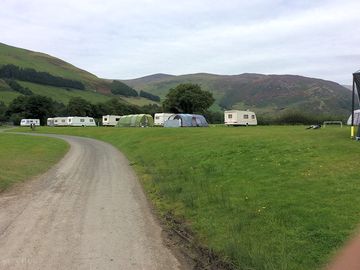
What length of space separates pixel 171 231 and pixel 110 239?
1.44m

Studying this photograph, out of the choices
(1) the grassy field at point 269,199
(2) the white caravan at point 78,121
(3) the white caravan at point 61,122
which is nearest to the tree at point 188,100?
(2) the white caravan at point 78,121

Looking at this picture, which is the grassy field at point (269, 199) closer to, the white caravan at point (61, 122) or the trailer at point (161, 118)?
the trailer at point (161, 118)

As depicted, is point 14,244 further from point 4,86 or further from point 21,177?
point 4,86

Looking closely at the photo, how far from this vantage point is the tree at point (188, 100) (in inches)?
4035

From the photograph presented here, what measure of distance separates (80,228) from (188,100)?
93560 millimetres

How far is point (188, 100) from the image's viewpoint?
4040 inches

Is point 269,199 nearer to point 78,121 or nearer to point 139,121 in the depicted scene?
point 139,121

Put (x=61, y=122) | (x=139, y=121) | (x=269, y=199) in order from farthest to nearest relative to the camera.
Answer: (x=61, y=122), (x=139, y=121), (x=269, y=199)

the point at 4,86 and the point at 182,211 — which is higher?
the point at 4,86

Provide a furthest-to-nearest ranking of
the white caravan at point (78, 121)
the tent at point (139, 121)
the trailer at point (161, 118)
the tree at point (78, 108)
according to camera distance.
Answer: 1. the tree at point (78, 108)
2. the white caravan at point (78, 121)
3. the tent at point (139, 121)
4. the trailer at point (161, 118)

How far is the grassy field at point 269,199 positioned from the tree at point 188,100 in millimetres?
83182

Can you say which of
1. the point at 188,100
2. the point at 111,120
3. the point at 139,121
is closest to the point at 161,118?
the point at 139,121

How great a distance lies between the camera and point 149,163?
2325cm

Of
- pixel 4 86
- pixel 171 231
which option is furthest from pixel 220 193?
pixel 4 86
